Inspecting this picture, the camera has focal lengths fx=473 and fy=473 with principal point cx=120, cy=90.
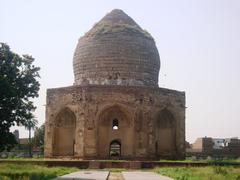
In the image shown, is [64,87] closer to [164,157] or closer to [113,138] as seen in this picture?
[113,138]

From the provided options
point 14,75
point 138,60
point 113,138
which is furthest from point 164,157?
point 14,75

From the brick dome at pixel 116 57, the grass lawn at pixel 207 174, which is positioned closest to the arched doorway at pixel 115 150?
the brick dome at pixel 116 57

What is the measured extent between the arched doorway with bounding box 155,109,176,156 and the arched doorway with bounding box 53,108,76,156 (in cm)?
481

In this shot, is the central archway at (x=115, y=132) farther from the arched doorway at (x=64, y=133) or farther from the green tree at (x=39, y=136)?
the green tree at (x=39, y=136)

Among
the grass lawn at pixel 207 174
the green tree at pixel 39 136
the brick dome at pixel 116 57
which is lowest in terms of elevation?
the grass lawn at pixel 207 174

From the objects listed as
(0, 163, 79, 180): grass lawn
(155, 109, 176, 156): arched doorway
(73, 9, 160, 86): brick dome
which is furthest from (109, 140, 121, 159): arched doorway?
(0, 163, 79, 180): grass lawn

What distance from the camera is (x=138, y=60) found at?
2770 centimetres

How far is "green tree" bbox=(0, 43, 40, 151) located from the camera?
14.7 metres

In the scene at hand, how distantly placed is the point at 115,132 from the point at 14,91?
11.9 metres

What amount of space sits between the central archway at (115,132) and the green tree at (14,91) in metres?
10.4

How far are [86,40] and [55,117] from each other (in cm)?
517

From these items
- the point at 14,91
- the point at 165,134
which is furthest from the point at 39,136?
the point at 14,91

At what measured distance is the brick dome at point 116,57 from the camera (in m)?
27.3

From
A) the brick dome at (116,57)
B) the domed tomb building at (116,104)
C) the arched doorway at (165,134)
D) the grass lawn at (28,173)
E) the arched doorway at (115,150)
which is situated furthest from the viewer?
the brick dome at (116,57)
